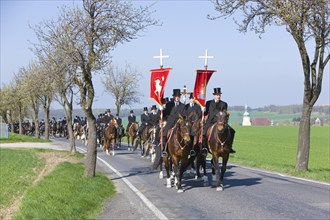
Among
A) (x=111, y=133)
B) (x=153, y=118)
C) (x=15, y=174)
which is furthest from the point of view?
(x=111, y=133)

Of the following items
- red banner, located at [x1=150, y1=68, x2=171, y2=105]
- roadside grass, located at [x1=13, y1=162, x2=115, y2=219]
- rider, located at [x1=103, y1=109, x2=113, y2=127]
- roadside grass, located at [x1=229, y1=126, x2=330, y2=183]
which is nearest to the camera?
roadside grass, located at [x1=13, y1=162, x2=115, y2=219]

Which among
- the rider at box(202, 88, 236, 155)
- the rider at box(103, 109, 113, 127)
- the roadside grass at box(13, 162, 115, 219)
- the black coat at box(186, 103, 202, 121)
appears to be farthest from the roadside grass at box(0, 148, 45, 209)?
the rider at box(202, 88, 236, 155)

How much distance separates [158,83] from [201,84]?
4.60ft

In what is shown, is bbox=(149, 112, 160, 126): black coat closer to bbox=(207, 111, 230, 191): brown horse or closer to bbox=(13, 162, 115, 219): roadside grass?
bbox=(13, 162, 115, 219): roadside grass

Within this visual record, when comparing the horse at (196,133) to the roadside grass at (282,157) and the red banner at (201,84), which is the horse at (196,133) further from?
the roadside grass at (282,157)

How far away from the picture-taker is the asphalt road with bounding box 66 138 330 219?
33.9 ft

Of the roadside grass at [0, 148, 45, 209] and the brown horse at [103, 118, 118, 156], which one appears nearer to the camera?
the roadside grass at [0, 148, 45, 209]

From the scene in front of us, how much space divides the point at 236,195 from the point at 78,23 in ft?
23.7

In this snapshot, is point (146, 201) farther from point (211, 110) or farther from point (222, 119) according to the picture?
point (211, 110)

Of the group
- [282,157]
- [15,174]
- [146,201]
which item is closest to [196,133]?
[146,201]

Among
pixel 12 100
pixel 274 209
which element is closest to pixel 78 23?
pixel 274 209

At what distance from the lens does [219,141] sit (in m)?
14.4

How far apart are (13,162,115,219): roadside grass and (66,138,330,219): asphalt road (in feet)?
1.25

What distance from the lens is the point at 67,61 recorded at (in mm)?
16188
